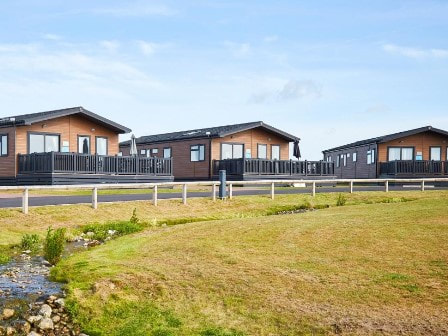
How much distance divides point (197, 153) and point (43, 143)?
13.0m

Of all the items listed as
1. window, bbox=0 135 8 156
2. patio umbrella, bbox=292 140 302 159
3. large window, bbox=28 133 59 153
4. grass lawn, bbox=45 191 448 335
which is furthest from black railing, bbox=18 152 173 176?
grass lawn, bbox=45 191 448 335

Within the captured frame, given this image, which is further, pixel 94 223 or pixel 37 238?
pixel 94 223

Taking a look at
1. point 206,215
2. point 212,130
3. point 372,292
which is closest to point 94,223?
point 206,215

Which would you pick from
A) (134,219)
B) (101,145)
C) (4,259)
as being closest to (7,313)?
(4,259)

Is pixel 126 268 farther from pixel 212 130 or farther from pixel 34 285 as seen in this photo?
pixel 212 130

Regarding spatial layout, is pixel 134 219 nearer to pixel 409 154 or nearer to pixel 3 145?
pixel 3 145

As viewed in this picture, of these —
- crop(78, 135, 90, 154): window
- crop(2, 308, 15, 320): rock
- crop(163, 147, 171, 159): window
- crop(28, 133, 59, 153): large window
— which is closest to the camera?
crop(2, 308, 15, 320): rock

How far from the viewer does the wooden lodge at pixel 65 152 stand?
33906mm

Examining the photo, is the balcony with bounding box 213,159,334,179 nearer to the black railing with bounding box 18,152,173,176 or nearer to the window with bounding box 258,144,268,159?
the window with bounding box 258,144,268,159

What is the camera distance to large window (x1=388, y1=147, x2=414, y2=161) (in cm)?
4822

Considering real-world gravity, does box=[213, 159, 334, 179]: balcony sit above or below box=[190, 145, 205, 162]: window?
below

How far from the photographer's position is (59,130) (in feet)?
119

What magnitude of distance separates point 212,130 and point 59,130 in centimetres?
1336

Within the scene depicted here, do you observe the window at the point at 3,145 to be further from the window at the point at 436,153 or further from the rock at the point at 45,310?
the window at the point at 436,153
